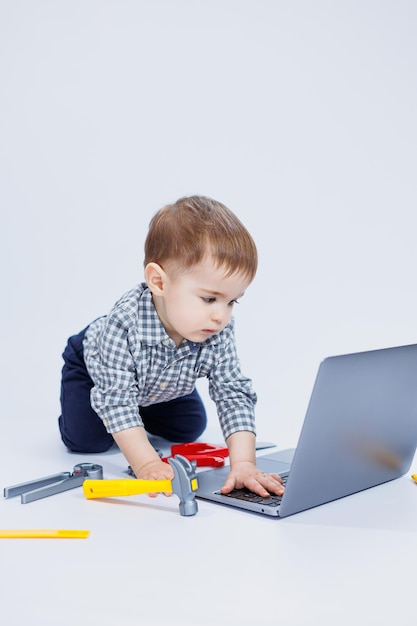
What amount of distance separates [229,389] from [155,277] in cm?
28

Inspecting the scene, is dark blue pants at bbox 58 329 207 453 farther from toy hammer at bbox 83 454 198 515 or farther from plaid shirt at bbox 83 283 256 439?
toy hammer at bbox 83 454 198 515

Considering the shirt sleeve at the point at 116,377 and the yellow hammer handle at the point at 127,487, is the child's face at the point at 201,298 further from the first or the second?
the yellow hammer handle at the point at 127,487

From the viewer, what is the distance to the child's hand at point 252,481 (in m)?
1.37

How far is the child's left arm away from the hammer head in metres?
0.09

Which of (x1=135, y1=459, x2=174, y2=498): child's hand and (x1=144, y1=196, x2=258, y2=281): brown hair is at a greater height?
(x1=144, y1=196, x2=258, y2=281): brown hair

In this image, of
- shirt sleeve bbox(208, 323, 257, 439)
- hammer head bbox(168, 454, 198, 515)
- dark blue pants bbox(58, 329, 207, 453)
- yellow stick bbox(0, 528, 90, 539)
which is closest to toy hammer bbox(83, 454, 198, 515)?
hammer head bbox(168, 454, 198, 515)

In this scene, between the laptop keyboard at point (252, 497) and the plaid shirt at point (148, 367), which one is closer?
the laptop keyboard at point (252, 497)

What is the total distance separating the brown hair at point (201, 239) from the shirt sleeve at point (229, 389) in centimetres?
24

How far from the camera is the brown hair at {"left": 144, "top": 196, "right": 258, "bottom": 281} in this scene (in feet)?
4.60

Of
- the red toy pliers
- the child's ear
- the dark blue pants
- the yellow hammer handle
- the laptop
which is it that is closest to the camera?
the laptop

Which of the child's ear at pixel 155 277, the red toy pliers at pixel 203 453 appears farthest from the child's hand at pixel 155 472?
the child's ear at pixel 155 277

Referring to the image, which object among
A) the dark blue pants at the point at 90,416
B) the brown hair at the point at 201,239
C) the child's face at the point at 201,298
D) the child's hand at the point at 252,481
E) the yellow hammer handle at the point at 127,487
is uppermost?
the brown hair at the point at 201,239

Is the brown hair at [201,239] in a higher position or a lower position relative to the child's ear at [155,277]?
higher

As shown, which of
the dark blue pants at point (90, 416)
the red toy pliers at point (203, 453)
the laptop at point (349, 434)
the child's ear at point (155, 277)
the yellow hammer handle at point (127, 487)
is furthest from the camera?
the dark blue pants at point (90, 416)
